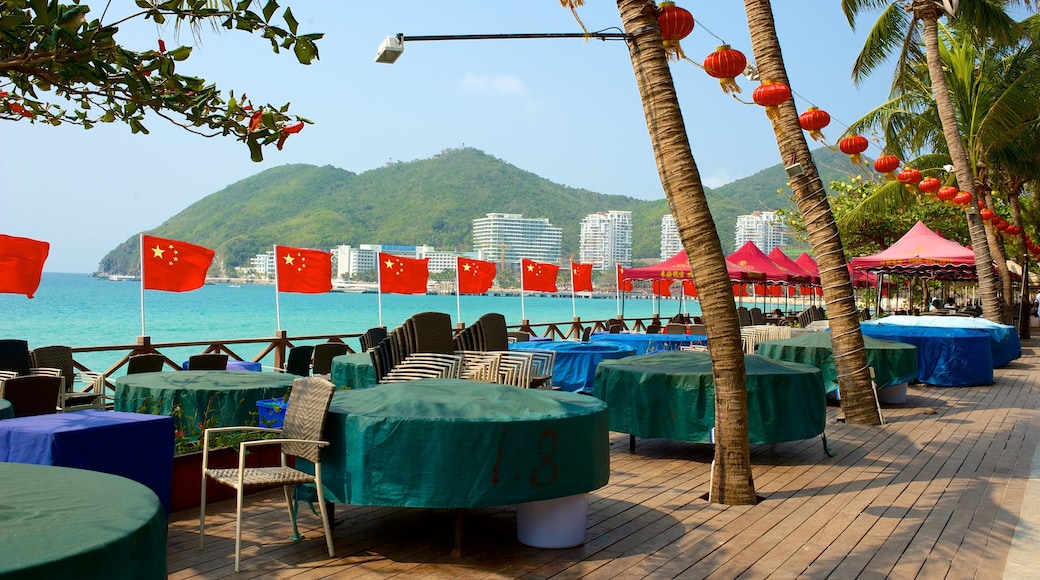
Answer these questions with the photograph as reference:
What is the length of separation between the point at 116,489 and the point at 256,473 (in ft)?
5.54

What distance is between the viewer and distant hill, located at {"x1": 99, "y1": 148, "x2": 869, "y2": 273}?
4382 inches

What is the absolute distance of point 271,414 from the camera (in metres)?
6.10

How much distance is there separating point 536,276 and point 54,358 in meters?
13.1

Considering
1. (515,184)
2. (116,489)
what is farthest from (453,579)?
(515,184)

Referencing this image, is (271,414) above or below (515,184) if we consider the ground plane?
below

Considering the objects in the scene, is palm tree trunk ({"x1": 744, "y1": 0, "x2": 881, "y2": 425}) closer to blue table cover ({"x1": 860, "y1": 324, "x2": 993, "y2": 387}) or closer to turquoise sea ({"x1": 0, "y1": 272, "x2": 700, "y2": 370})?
blue table cover ({"x1": 860, "y1": 324, "x2": 993, "y2": 387})

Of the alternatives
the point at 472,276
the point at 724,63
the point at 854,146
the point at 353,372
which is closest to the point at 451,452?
the point at 724,63

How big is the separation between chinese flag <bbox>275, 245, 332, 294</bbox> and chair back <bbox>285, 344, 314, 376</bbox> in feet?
15.8

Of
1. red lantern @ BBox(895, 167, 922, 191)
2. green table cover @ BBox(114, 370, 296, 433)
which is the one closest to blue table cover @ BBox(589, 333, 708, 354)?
red lantern @ BBox(895, 167, 922, 191)

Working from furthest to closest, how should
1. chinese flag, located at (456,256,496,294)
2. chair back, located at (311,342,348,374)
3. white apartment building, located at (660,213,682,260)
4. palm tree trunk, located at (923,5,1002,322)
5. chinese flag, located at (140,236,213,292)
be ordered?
white apartment building, located at (660,213,682,260) → chinese flag, located at (456,256,496,294) → palm tree trunk, located at (923,5,1002,322) → chinese flag, located at (140,236,213,292) → chair back, located at (311,342,348,374)

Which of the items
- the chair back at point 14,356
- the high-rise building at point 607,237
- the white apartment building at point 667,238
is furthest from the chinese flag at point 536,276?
the high-rise building at point 607,237

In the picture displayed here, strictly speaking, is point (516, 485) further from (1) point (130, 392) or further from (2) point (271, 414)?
(1) point (130, 392)

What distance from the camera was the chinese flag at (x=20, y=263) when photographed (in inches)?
391

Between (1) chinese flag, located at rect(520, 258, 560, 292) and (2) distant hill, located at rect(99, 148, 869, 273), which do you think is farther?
(2) distant hill, located at rect(99, 148, 869, 273)
